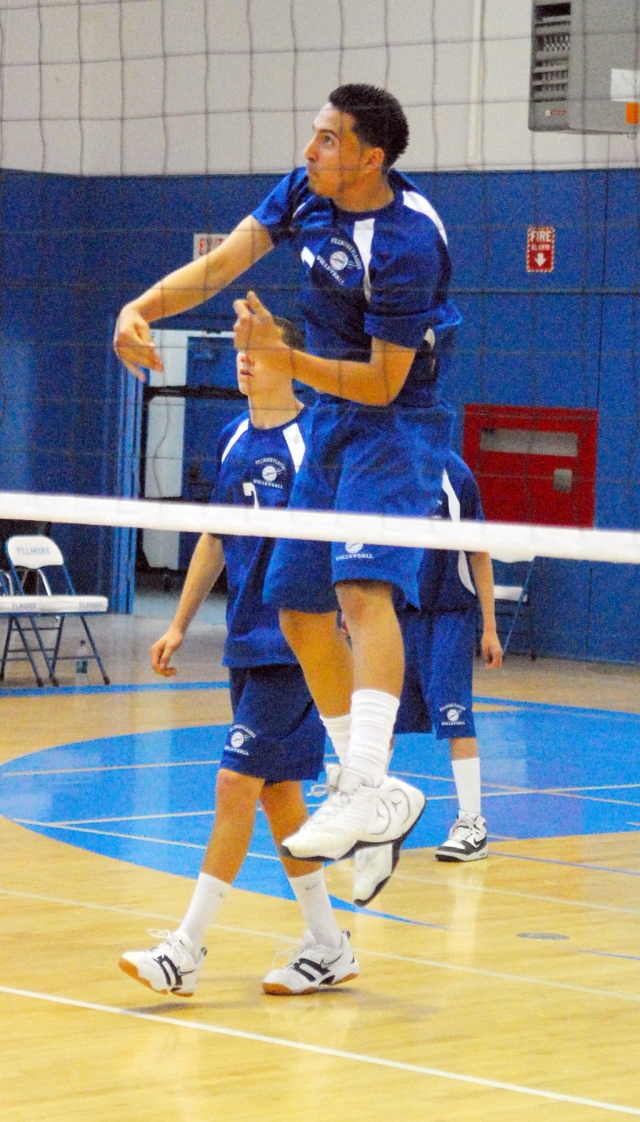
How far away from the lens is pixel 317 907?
4.63 meters

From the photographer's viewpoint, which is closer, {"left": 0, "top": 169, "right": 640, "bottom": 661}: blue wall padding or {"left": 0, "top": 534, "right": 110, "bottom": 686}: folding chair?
{"left": 0, "top": 534, "right": 110, "bottom": 686}: folding chair

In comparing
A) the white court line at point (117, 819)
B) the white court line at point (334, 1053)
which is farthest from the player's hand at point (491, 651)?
the white court line at point (334, 1053)

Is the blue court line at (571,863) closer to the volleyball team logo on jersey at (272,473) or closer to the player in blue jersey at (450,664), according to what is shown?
the player in blue jersey at (450,664)

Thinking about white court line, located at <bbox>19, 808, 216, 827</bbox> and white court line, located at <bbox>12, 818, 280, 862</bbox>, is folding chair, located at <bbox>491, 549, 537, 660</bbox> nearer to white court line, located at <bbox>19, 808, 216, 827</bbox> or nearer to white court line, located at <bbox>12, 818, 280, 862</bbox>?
white court line, located at <bbox>19, 808, 216, 827</bbox>

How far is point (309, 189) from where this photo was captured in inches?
153

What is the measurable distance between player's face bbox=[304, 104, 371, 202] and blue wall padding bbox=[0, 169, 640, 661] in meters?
8.23

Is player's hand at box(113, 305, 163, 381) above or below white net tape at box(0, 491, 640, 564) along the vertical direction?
above

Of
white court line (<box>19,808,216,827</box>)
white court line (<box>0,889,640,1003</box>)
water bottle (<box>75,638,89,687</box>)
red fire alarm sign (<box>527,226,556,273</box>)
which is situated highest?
red fire alarm sign (<box>527,226,556,273</box>)

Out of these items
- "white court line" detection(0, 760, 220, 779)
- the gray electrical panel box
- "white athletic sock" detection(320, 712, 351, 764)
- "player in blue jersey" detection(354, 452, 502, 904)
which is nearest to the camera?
"white athletic sock" detection(320, 712, 351, 764)

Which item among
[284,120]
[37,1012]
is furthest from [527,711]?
[37,1012]

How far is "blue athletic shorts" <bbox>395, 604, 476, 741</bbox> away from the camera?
673 cm

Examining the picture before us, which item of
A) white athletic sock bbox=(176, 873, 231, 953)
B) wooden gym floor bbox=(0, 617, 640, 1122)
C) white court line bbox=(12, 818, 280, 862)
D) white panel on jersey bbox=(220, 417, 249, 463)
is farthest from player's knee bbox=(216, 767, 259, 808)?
white court line bbox=(12, 818, 280, 862)

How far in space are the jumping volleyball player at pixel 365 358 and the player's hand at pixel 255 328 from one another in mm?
11

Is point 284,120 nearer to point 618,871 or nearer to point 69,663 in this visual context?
point 69,663
